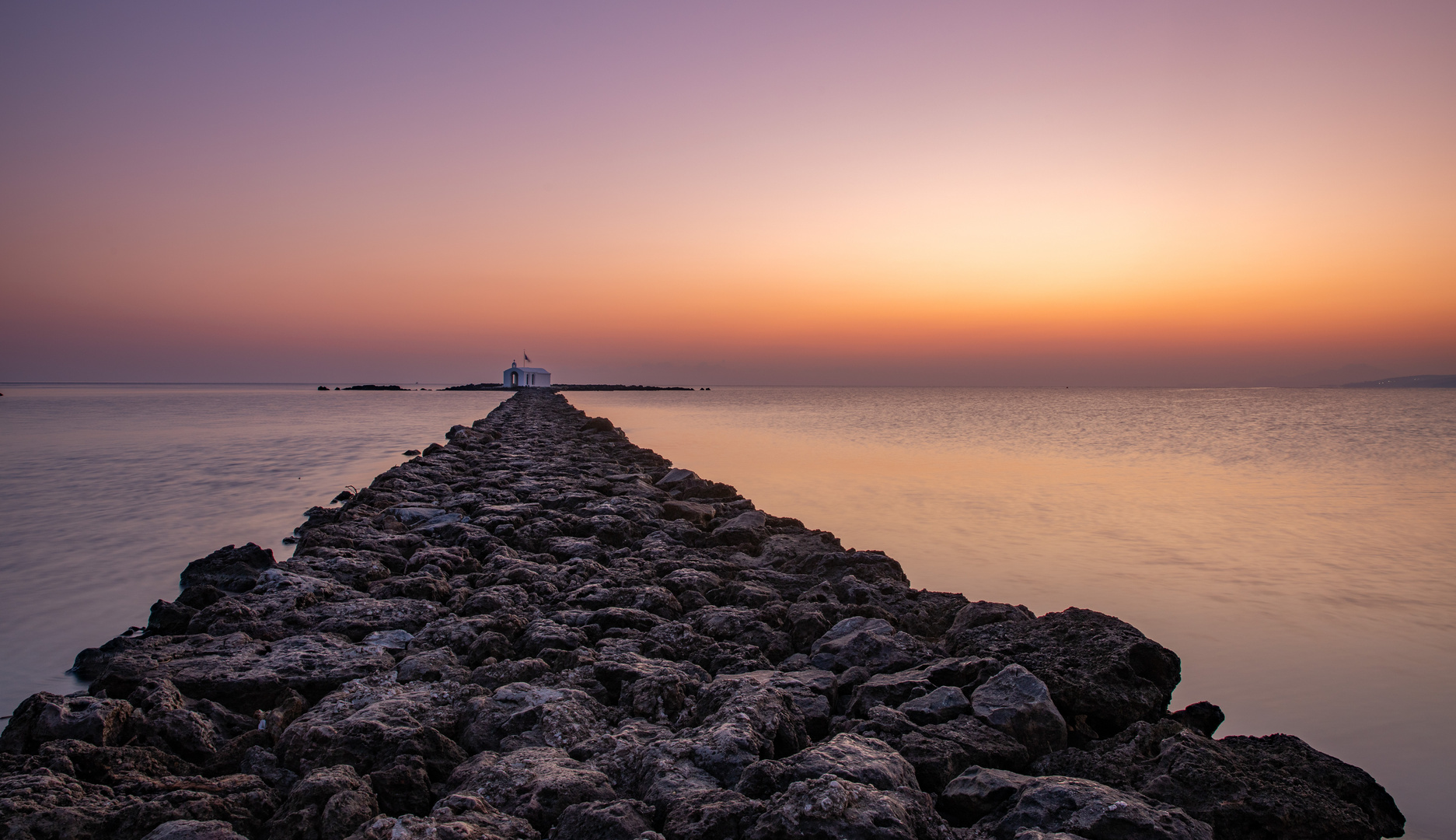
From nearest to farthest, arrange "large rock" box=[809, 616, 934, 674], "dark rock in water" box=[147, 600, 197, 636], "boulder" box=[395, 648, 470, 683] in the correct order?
"boulder" box=[395, 648, 470, 683], "large rock" box=[809, 616, 934, 674], "dark rock in water" box=[147, 600, 197, 636]

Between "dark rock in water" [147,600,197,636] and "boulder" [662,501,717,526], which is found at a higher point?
"boulder" [662,501,717,526]

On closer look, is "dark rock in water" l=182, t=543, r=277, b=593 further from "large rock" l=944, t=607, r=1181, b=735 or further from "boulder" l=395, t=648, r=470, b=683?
"large rock" l=944, t=607, r=1181, b=735

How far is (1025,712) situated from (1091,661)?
2.01 ft

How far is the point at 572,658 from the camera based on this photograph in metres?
3.68

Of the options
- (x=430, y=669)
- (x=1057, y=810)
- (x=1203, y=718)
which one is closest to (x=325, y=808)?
(x=430, y=669)

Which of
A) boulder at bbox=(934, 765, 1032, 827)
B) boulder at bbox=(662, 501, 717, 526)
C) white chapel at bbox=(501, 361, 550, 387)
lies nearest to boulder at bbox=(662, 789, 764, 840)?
boulder at bbox=(934, 765, 1032, 827)

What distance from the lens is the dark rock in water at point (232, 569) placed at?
5023mm

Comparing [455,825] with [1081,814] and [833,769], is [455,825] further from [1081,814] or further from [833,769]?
[1081,814]

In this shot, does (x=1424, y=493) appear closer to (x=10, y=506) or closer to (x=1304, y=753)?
(x=1304, y=753)

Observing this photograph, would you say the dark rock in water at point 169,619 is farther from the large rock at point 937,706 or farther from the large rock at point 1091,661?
the large rock at point 1091,661

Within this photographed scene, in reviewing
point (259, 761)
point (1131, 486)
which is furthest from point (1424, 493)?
point (259, 761)

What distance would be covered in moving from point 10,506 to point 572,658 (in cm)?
1074

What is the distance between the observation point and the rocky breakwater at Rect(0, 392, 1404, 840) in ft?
7.38

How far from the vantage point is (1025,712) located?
2.95m
